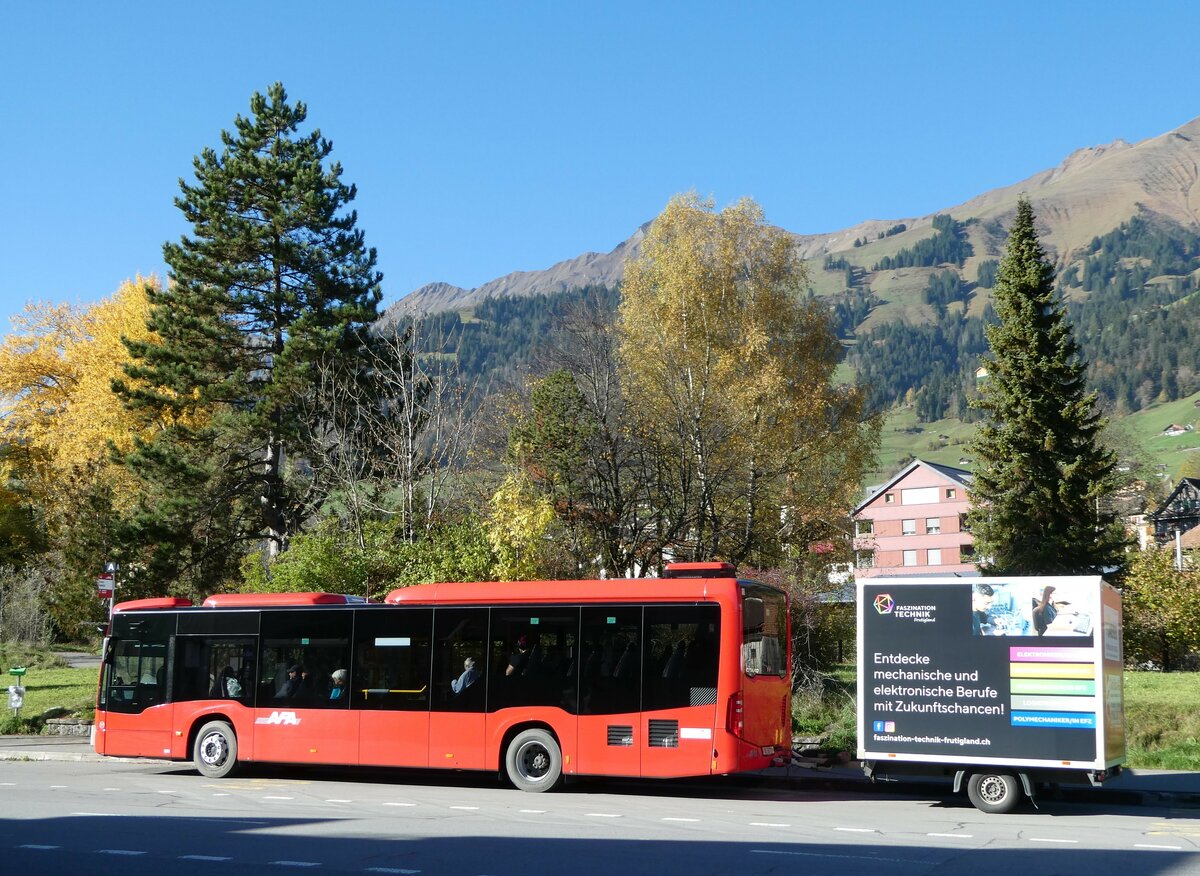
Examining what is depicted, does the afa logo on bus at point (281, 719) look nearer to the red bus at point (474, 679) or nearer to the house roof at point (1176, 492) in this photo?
the red bus at point (474, 679)

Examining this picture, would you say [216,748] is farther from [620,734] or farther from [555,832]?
[555,832]

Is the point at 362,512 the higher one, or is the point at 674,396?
the point at 674,396

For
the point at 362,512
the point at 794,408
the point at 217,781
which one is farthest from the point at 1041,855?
the point at 794,408

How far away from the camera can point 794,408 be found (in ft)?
129

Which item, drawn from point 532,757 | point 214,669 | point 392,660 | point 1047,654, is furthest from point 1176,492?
point 214,669

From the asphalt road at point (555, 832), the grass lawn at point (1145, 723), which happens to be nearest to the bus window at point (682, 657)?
the asphalt road at point (555, 832)

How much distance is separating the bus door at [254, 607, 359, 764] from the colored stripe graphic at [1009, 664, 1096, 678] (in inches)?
398

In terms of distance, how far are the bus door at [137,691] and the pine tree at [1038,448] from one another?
27748 mm

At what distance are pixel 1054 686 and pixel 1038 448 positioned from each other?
1016 inches

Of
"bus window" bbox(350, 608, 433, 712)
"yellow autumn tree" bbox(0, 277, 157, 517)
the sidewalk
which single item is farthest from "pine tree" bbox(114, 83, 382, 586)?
"bus window" bbox(350, 608, 433, 712)

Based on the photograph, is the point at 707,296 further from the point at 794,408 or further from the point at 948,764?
the point at 948,764

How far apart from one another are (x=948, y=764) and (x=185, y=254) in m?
31.7

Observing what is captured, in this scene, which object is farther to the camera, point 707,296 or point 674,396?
point 707,296

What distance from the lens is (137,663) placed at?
67.2 ft
